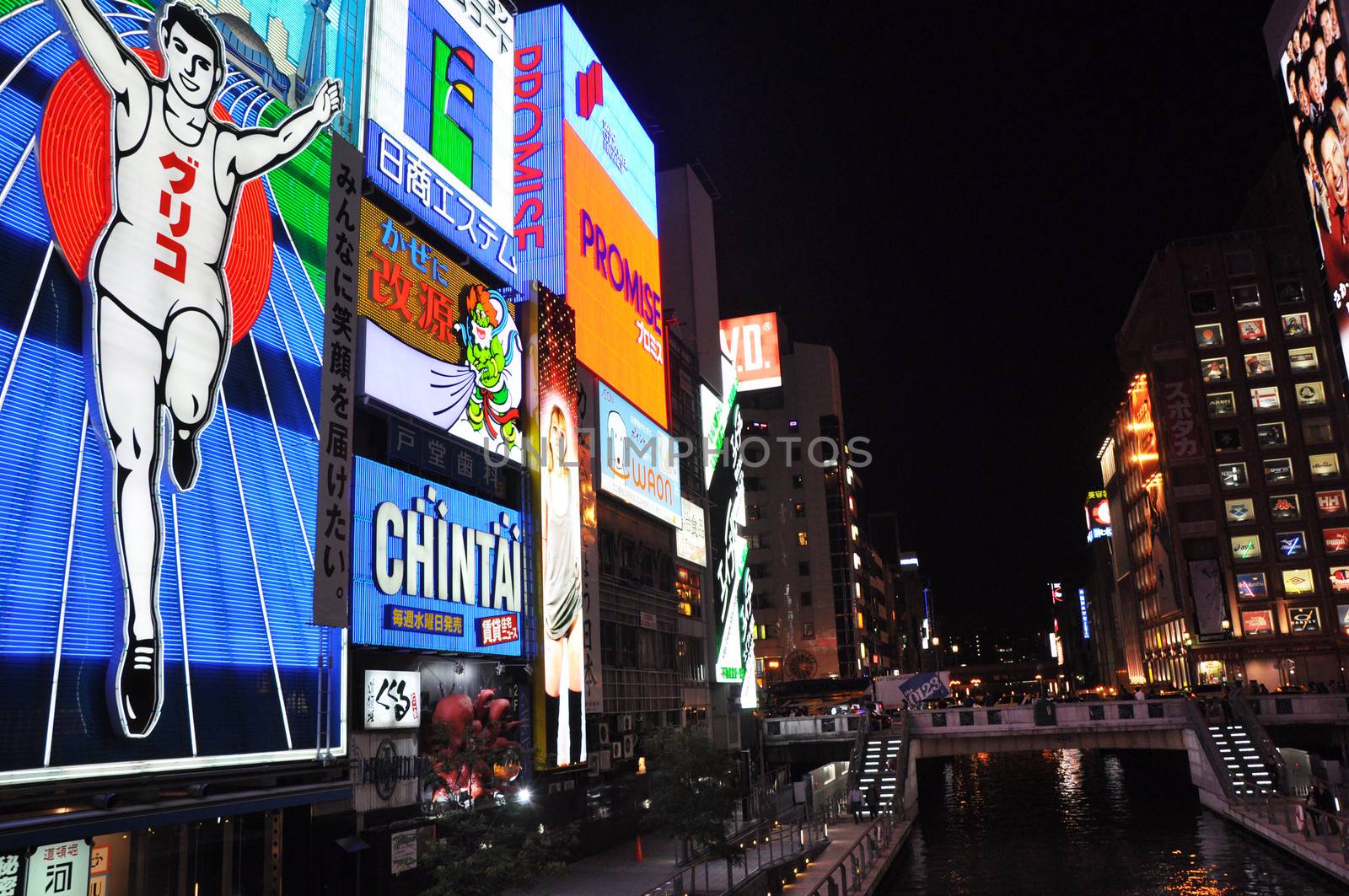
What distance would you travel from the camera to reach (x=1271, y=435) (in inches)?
4166

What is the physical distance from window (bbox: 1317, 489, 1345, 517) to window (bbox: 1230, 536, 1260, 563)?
21.2 feet

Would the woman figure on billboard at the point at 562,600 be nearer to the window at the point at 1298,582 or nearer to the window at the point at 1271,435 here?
the window at the point at 1298,582

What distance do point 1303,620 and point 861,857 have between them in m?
81.7

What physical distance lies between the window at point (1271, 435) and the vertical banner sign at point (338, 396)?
102 m

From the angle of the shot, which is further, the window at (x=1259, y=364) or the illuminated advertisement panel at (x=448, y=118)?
the window at (x=1259, y=364)

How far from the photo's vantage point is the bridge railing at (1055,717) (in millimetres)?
58500

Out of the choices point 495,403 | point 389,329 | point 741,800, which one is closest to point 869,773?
point 741,800

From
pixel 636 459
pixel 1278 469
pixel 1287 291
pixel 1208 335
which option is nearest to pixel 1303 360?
pixel 1287 291

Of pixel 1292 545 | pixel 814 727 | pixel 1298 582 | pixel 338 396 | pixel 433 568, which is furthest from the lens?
pixel 1292 545

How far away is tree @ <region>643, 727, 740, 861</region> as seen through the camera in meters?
35.0

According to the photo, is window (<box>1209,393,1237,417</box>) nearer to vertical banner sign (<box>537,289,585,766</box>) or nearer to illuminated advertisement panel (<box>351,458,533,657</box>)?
vertical banner sign (<box>537,289,585,766</box>)

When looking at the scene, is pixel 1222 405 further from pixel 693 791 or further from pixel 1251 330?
pixel 693 791

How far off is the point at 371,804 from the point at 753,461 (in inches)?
4434

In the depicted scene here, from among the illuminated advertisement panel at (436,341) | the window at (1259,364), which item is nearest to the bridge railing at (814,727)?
the illuminated advertisement panel at (436,341)
